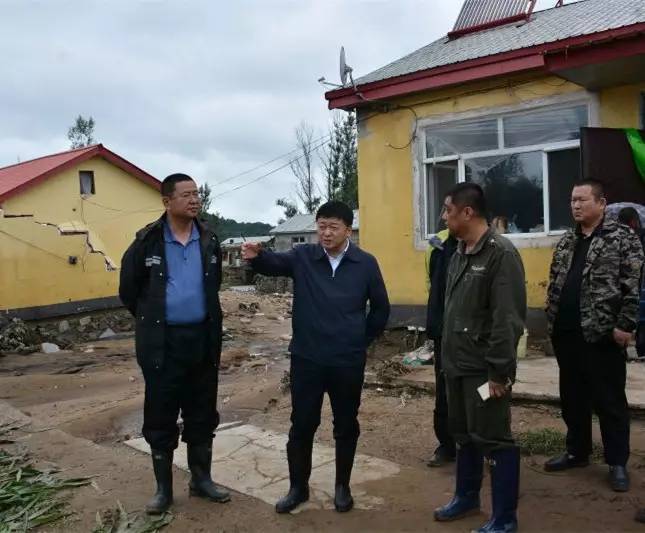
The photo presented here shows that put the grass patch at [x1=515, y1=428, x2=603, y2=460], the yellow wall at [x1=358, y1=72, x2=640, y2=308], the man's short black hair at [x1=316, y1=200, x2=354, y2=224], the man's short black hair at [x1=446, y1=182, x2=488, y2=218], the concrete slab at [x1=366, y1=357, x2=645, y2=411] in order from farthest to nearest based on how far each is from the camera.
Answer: the yellow wall at [x1=358, y1=72, x2=640, y2=308] < the concrete slab at [x1=366, y1=357, x2=645, y2=411] < the grass patch at [x1=515, y1=428, x2=603, y2=460] < the man's short black hair at [x1=316, y1=200, x2=354, y2=224] < the man's short black hair at [x1=446, y1=182, x2=488, y2=218]

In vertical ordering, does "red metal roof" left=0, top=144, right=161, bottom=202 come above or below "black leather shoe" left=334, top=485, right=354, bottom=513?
above

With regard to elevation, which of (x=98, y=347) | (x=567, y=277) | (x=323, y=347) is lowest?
(x=98, y=347)

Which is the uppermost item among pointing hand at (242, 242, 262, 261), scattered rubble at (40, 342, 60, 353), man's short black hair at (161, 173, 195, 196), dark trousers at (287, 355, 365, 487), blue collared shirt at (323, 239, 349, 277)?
man's short black hair at (161, 173, 195, 196)

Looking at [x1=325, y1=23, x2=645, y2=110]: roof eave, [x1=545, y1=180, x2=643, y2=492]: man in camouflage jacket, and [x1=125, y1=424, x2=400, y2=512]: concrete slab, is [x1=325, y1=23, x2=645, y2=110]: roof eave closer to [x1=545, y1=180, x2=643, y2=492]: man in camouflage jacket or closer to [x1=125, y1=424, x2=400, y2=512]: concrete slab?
[x1=545, y1=180, x2=643, y2=492]: man in camouflage jacket

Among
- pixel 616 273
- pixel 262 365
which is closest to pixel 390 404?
pixel 616 273

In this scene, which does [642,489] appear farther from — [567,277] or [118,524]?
[118,524]

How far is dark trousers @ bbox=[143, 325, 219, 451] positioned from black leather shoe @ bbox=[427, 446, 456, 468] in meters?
1.62

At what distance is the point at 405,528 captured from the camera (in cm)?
364

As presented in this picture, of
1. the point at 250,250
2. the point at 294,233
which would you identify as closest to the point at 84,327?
the point at 250,250

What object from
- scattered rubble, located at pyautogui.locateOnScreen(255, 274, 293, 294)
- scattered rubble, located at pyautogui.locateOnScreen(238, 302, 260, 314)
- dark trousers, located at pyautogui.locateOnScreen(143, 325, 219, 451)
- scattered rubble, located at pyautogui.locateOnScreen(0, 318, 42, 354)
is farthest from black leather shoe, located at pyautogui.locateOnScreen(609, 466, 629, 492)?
scattered rubble, located at pyautogui.locateOnScreen(255, 274, 293, 294)

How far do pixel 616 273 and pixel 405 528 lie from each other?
1952 millimetres

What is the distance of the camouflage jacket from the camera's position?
3.88 meters

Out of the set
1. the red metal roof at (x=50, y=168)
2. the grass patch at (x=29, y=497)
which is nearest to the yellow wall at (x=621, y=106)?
the grass patch at (x=29, y=497)

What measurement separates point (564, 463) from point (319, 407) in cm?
178
